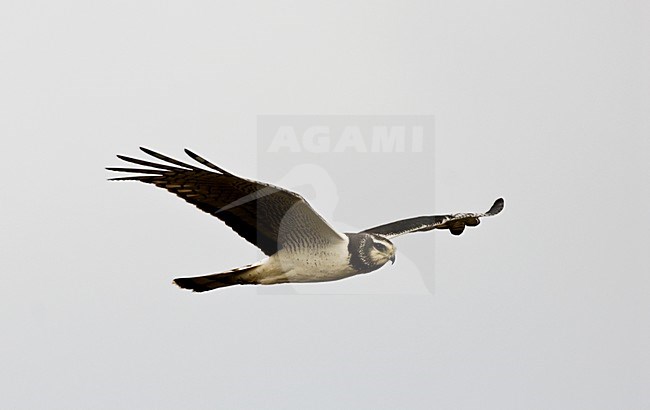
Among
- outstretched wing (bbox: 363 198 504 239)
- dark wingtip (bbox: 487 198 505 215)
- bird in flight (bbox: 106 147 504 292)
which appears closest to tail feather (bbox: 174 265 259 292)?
bird in flight (bbox: 106 147 504 292)

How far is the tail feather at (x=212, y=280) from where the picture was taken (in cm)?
1120

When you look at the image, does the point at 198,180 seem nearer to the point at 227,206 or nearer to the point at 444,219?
the point at 227,206

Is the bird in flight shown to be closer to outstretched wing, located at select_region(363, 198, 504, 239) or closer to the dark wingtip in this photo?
outstretched wing, located at select_region(363, 198, 504, 239)

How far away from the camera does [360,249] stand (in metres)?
11.1

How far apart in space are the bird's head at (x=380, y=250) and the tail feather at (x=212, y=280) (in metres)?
1.15

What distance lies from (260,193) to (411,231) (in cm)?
216

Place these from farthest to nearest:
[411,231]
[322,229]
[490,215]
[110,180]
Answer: [490,215], [411,231], [322,229], [110,180]

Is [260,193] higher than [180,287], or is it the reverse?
[260,193]

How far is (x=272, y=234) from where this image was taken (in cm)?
1119

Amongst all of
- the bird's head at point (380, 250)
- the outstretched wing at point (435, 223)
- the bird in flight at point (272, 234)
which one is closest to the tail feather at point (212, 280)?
the bird in flight at point (272, 234)

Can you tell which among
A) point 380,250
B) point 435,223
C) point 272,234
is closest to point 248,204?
point 272,234

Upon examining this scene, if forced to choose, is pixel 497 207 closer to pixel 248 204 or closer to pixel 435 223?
pixel 435 223

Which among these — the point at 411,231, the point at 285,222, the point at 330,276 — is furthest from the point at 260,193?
the point at 411,231

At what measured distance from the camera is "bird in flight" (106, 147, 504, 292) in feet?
34.7
